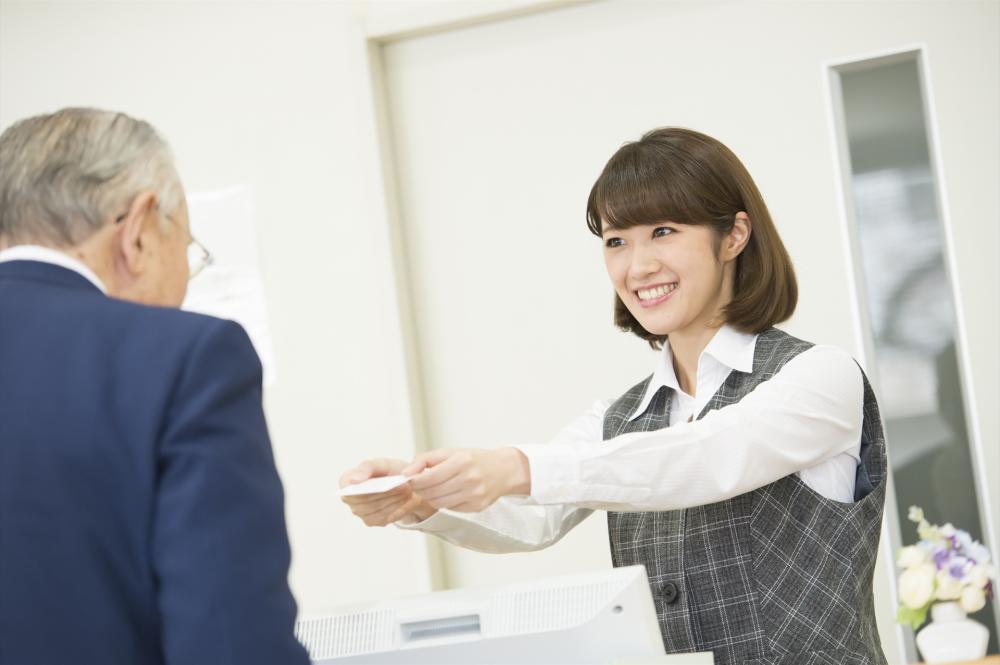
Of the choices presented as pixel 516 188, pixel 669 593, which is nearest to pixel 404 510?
pixel 669 593

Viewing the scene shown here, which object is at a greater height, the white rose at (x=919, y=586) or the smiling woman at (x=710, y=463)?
the smiling woman at (x=710, y=463)

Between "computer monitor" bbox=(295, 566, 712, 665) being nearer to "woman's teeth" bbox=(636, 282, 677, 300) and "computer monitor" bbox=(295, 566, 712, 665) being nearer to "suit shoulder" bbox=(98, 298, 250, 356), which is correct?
"suit shoulder" bbox=(98, 298, 250, 356)

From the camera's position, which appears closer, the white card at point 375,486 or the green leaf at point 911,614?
the white card at point 375,486

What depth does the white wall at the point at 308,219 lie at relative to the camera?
107 inches

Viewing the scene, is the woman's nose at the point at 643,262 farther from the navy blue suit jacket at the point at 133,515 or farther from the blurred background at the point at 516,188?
the blurred background at the point at 516,188

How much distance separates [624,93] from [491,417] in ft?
2.78

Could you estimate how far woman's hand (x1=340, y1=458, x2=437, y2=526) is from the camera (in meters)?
1.41

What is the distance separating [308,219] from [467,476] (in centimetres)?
162

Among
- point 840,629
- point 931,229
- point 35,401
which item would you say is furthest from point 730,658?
point 931,229

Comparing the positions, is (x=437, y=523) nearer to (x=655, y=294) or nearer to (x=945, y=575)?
(x=655, y=294)

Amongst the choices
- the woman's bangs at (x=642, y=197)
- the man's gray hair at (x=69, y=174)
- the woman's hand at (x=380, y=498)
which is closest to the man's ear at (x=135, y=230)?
the man's gray hair at (x=69, y=174)

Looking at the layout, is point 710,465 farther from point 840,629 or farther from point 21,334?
point 21,334

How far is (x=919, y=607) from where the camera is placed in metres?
2.05

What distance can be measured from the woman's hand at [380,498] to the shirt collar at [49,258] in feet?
1.69
